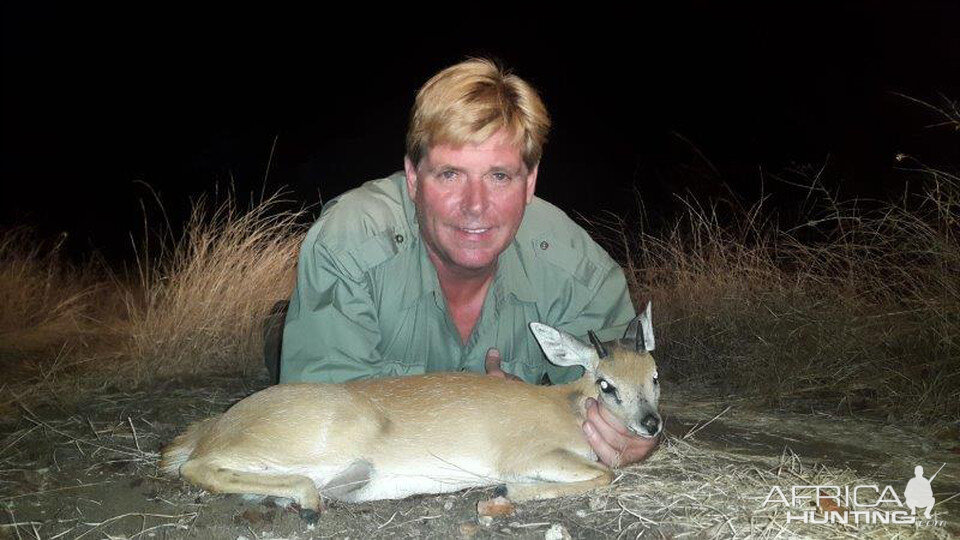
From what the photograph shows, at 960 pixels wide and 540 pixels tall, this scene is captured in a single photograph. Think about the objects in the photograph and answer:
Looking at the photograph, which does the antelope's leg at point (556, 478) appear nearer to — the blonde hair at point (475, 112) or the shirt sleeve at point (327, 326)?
the shirt sleeve at point (327, 326)

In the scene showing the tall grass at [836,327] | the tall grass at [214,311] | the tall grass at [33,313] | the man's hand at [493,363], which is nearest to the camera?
the man's hand at [493,363]

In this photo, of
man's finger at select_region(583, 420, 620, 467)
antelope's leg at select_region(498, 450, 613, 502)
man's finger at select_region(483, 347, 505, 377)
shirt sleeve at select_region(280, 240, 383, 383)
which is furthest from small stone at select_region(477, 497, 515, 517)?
man's finger at select_region(483, 347, 505, 377)

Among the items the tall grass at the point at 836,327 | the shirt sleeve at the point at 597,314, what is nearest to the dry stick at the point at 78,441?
the shirt sleeve at the point at 597,314

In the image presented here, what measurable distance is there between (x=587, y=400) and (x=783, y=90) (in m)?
23.9

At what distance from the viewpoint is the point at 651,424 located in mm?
4422

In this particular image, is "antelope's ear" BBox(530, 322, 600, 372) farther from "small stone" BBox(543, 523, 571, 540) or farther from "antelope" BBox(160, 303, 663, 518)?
"small stone" BBox(543, 523, 571, 540)

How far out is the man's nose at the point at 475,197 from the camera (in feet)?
15.8

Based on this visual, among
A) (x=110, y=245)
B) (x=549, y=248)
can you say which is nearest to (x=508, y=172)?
(x=549, y=248)

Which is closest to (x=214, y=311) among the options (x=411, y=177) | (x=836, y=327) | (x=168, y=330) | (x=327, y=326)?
(x=168, y=330)

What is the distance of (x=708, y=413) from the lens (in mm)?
5895

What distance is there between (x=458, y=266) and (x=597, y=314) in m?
1.09

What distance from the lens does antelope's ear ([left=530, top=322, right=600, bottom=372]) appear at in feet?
15.9

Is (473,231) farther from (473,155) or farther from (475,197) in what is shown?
(473,155)

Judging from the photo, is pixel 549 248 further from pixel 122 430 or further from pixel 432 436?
pixel 122 430
